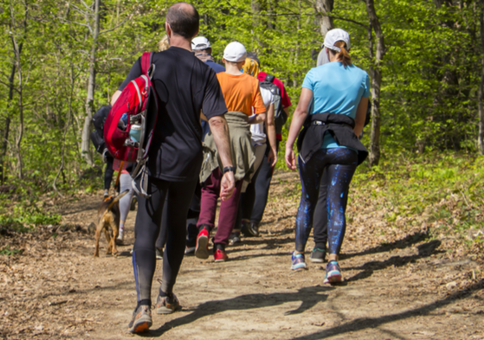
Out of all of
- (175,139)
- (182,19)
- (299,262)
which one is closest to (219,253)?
(299,262)

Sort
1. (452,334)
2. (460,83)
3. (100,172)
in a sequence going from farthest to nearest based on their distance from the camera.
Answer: (100,172), (460,83), (452,334)

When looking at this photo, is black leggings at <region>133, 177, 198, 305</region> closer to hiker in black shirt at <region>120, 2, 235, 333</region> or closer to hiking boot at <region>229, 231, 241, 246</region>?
hiker in black shirt at <region>120, 2, 235, 333</region>

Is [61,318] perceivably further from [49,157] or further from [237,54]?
[49,157]

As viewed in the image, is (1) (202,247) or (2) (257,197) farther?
(2) (257,197)

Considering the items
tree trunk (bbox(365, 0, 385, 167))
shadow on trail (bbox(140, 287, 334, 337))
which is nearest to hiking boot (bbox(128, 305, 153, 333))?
shadow on trail (bbox(140, 287, 334, 337))

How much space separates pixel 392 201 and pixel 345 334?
470cm

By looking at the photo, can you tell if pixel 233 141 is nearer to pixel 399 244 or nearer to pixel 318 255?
pixel 318 255

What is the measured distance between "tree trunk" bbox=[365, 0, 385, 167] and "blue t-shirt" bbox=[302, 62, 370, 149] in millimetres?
5852

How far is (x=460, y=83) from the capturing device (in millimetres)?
13828

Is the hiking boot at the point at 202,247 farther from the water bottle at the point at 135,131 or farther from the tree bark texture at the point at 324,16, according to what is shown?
the tree bark texture at the point at 324,16

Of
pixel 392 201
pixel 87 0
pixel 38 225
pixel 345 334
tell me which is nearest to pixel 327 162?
pixel 345 334

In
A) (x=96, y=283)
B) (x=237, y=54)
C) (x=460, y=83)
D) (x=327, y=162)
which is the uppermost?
(x=460, y=83)

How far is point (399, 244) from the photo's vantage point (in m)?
5.89

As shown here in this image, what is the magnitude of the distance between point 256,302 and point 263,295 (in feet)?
0.72
